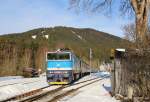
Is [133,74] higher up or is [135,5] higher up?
[135,5]

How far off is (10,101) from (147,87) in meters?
7.28

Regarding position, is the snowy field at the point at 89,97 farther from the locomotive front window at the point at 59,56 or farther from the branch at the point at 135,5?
the locomotive front window at the point at 59,56

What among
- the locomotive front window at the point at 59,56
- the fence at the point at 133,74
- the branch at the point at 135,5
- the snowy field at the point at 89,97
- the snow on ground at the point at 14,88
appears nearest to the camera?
the fence at the point at 133,74

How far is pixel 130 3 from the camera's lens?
87.8 ft

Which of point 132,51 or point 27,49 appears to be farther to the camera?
point 27,49

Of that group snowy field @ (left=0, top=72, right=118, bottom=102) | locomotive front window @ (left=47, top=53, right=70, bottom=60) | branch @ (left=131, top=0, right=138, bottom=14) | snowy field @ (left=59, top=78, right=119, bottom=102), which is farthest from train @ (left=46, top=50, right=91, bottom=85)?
branch @ (left=131, top=0, right=138, bottom=14)

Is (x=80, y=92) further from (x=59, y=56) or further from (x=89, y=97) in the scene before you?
(x=59, y=56)

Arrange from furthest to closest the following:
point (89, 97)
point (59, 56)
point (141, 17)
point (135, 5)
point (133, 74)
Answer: point (59, 56) → point (135, 5) → point (141, 17) → point (89, 97) → point (133, 74)

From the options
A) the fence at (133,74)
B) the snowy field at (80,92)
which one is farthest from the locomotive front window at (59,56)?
the fence at (133,74)

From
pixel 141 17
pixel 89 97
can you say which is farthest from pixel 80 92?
pixel 141 17

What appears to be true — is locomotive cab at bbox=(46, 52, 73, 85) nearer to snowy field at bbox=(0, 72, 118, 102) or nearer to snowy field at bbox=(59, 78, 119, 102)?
snowy field at bbox=(0, 72, 118, 102)

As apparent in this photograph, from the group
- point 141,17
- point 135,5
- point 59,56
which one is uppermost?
point 135,5

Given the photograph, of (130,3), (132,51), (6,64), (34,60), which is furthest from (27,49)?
(132,51)

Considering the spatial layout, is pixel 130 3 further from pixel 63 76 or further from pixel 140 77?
pixel 63 76
